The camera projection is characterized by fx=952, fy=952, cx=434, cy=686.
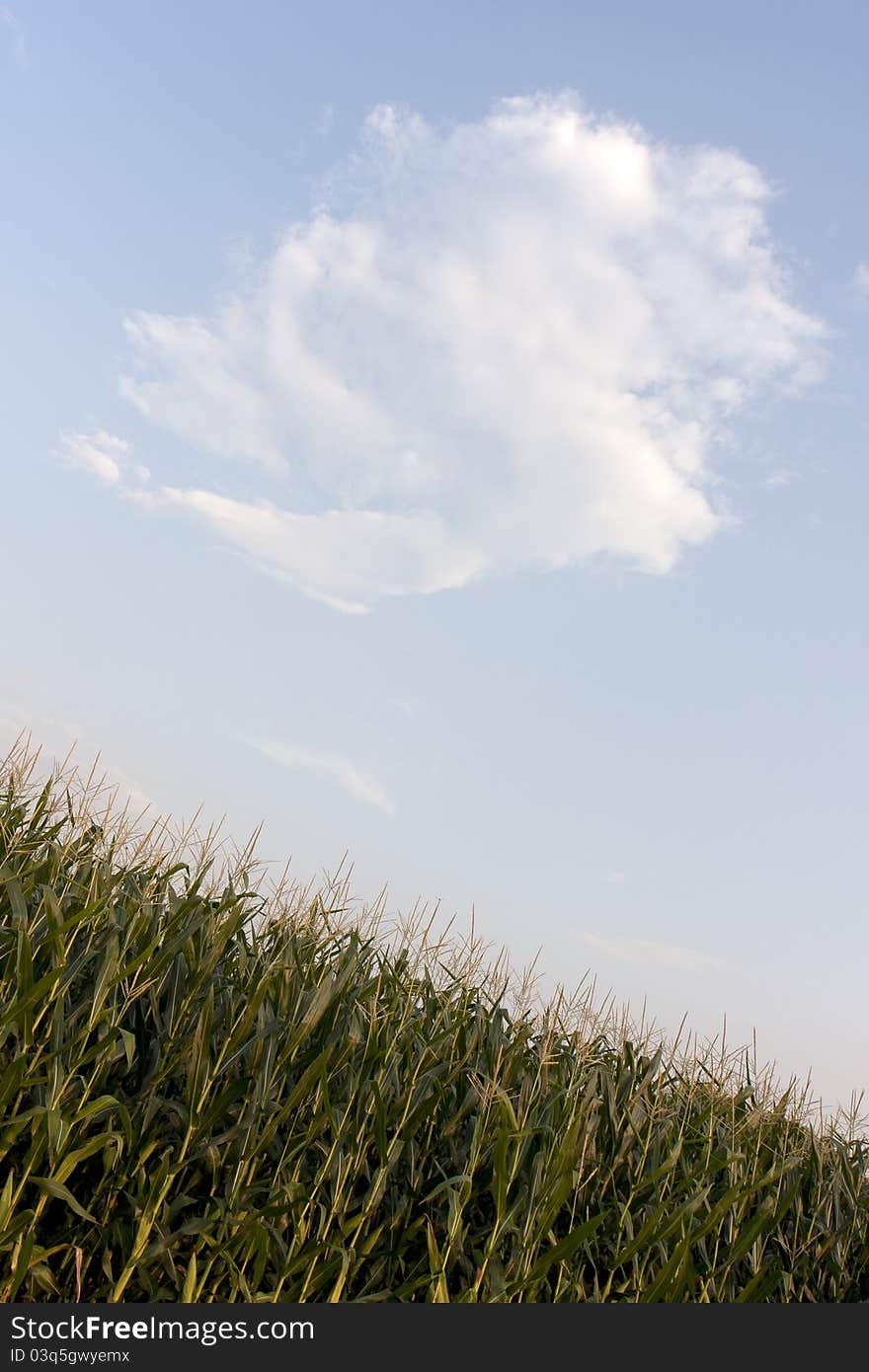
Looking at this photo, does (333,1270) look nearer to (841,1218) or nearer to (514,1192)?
(514,1192)

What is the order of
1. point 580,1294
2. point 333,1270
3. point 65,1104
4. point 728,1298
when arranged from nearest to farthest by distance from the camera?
point 65,1104, point 333,1270, point 580,1294, point 728,1298

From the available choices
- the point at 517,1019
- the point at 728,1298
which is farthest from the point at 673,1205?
the point at 517,1019

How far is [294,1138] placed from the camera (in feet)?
12.1

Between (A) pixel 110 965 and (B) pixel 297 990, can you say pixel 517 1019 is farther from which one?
(A) pixel 110 965

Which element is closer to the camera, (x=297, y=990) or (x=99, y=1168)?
(x=99, y=1168)

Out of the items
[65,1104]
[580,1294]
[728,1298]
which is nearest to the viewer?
[65,1104]

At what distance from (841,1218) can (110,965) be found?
4154 millimetres

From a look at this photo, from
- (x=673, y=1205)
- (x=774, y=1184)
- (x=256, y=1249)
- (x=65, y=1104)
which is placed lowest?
(x=256, y=1249)

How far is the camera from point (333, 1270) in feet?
11.8

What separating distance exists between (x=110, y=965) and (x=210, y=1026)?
19.2 inches

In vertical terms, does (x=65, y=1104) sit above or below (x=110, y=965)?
below

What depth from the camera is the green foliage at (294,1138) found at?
338 centimetres

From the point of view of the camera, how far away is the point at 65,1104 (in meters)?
3.38

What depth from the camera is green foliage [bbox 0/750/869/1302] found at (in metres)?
3.38
